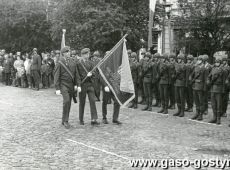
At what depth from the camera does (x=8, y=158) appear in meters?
8.18

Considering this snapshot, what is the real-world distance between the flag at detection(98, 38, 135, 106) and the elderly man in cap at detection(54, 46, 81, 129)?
31.0 inches

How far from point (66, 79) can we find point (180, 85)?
4271 mm

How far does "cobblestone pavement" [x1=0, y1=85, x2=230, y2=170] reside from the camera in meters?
8.11

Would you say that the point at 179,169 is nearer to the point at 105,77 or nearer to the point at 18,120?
the point at 105,77

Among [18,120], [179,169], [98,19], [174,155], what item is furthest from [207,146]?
[98,19]

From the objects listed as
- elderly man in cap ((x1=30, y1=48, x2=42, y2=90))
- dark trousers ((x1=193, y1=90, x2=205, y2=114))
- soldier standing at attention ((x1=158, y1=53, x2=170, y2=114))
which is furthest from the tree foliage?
elderly man in cap ((x1=30, y1=48, x2=42, y2=90))

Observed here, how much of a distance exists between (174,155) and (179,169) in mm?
958

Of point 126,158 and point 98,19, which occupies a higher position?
point 98,19

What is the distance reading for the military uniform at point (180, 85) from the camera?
14.2 meters

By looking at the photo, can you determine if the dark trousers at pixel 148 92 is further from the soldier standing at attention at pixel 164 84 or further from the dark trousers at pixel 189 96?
the dark trousers at pixel 189 96

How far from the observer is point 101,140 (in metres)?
9.98

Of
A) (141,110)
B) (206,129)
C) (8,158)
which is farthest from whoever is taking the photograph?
(141,110)

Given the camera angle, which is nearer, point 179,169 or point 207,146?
point 179,169

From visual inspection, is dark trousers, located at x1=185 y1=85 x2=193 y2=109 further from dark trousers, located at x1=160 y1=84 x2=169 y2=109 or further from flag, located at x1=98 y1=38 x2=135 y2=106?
flag, located at x1=98 y1=38 x2=135 y2=106
